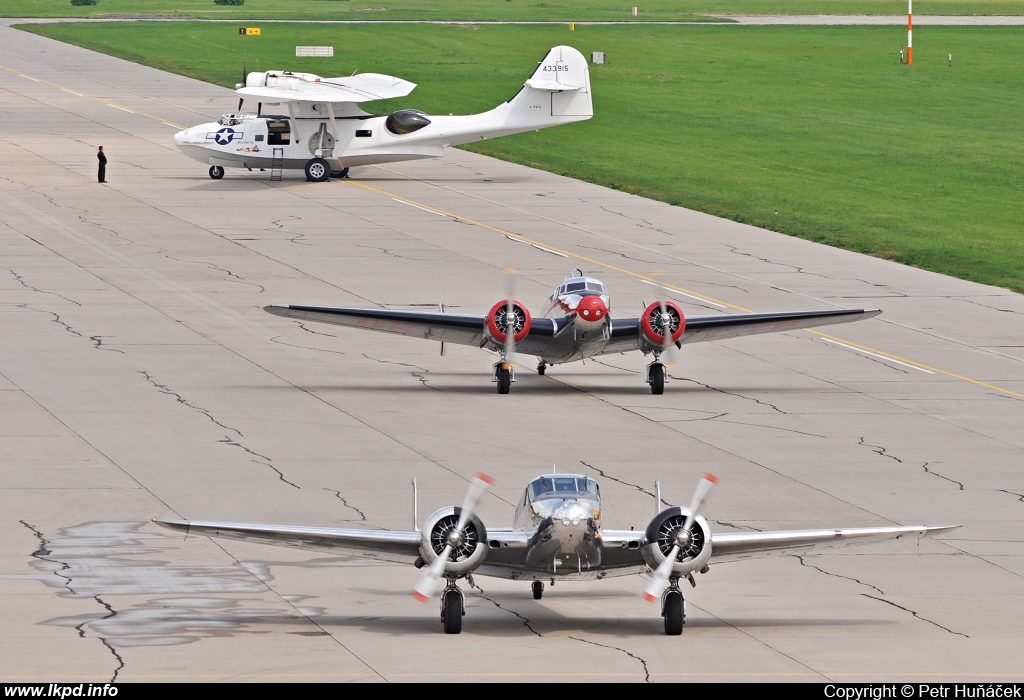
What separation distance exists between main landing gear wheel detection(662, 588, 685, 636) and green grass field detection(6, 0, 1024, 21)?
415ft

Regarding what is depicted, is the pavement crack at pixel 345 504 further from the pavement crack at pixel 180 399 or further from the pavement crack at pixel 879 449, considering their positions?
the pavement crack at pixel 879 449

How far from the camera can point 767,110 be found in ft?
282

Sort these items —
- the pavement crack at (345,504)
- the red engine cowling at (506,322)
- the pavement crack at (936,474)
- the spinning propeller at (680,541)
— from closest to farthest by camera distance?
1. the spinning propeller at (680,541)
2. the pavement crack at (345,504)
3. the pavement crack at (936,474)
4. the red engine cowling at (506,322)

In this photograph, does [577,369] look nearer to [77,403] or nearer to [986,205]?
[77,403]

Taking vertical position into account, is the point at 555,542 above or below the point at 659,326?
above

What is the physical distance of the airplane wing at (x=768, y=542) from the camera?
1758cm

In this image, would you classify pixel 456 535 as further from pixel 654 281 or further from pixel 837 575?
pixel 654 281

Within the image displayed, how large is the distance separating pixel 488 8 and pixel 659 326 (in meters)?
132

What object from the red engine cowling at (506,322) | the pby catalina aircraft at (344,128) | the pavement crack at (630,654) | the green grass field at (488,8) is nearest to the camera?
the pavement crack at (630,654)

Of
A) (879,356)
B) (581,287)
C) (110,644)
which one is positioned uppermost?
(581,287)

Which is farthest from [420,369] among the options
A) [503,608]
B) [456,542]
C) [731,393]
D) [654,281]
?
[456,542]

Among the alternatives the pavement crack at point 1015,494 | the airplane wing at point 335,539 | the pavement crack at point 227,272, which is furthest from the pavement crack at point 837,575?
the pavement crack at point 227,272

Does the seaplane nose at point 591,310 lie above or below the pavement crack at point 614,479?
above

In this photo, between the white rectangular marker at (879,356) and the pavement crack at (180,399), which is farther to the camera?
the white rectangular marker at (879,356)
